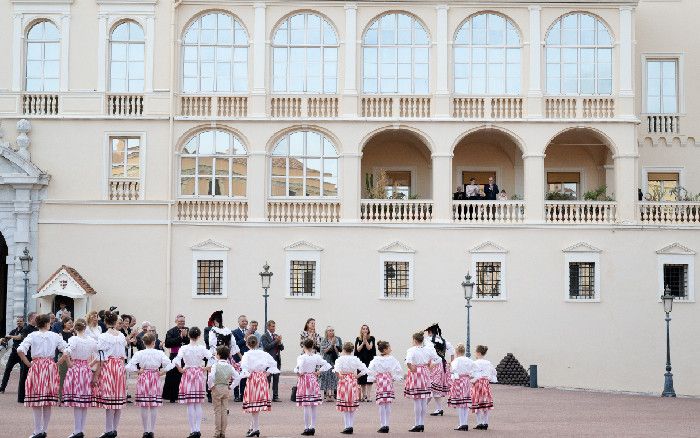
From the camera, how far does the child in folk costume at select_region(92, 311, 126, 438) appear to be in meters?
24.6

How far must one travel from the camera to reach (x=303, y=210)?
4725cm

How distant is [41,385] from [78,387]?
674 mm

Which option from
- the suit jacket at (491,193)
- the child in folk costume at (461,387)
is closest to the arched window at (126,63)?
the suit jacket at (491,193)

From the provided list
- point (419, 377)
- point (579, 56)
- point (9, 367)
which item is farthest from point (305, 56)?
point (419, 377)

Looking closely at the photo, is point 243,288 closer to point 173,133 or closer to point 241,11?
point 173,133

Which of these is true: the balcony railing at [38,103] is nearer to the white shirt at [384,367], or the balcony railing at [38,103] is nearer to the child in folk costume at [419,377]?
the child in folk costume at [419,377]

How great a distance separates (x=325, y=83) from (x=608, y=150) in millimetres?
10812

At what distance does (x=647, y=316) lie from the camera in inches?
1834

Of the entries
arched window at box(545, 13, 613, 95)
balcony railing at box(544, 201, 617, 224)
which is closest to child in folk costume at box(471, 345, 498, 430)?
balcony railing at box(544, 201, 617, 224)

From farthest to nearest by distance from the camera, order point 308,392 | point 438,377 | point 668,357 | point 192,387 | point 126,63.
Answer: point 126,63 → point 668,357 → point 438,377 → point 308,392 → point 192,387

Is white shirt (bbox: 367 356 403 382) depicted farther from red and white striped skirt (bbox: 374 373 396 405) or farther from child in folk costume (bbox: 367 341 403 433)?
red and white striped skirt (bbox: 374 373 396 405)

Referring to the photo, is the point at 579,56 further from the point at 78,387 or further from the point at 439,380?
the point at 78,387

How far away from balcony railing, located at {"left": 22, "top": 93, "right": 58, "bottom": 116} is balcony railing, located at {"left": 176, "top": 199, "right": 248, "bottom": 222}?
18.1ft

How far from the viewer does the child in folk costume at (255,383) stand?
83.4ft
